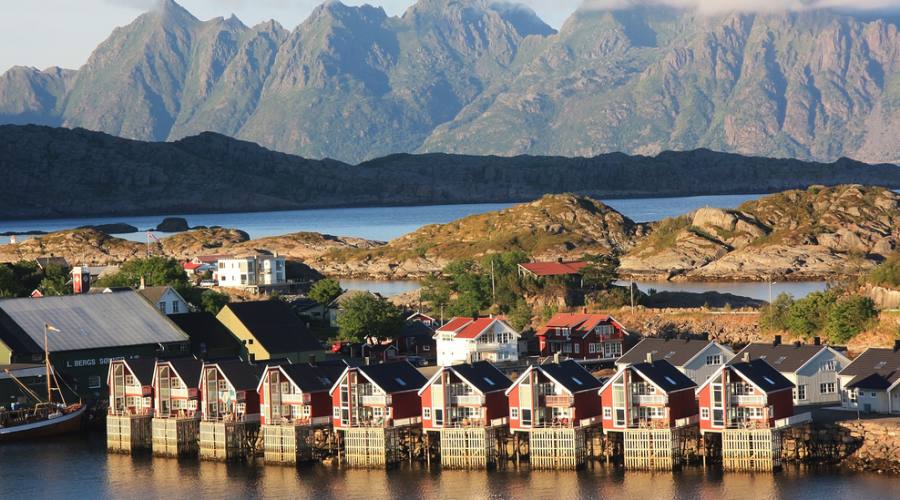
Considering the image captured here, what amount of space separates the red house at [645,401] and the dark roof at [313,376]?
9.42 m

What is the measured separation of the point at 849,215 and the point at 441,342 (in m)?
91.8

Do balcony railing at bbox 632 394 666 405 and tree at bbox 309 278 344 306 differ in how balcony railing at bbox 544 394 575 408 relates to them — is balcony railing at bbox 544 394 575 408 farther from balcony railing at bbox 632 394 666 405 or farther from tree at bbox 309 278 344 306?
tree at bbox 309 278 344 306

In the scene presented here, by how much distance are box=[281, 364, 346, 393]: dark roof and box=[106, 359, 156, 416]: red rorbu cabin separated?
6.69m

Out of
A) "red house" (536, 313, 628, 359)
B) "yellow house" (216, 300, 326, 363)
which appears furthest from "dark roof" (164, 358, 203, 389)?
"red house" (536, 313, 628, 359)

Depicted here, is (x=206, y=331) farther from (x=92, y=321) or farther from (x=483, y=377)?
(x=483, y=377)

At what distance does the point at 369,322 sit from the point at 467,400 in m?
24.7

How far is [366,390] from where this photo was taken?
5103 centimetres

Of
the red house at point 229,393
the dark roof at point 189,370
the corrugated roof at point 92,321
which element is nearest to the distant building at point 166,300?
the corrugated roof at point 92,321

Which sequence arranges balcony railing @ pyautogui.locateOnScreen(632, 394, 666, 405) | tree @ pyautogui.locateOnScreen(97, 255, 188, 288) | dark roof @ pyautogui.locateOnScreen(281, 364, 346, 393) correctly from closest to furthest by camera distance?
1. balcony railing @ pyautogui.locateOnScreen(632, 394, 666, 405)
2. dark roof @ pyautogui.locateOnScreen(281, 364, 346, 393)
3. tree @ pyautogui.locateOnScreen(97, 255, 188, 288)

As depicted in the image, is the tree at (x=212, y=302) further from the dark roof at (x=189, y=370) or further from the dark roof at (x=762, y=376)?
the dark roof at (x=762, y=376)

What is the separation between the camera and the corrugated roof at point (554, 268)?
330ft

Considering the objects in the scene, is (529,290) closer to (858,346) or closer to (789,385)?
(858,346)

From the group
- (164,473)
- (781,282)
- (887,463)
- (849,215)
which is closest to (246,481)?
(164,473)

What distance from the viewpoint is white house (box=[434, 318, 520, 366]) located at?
221 feet
